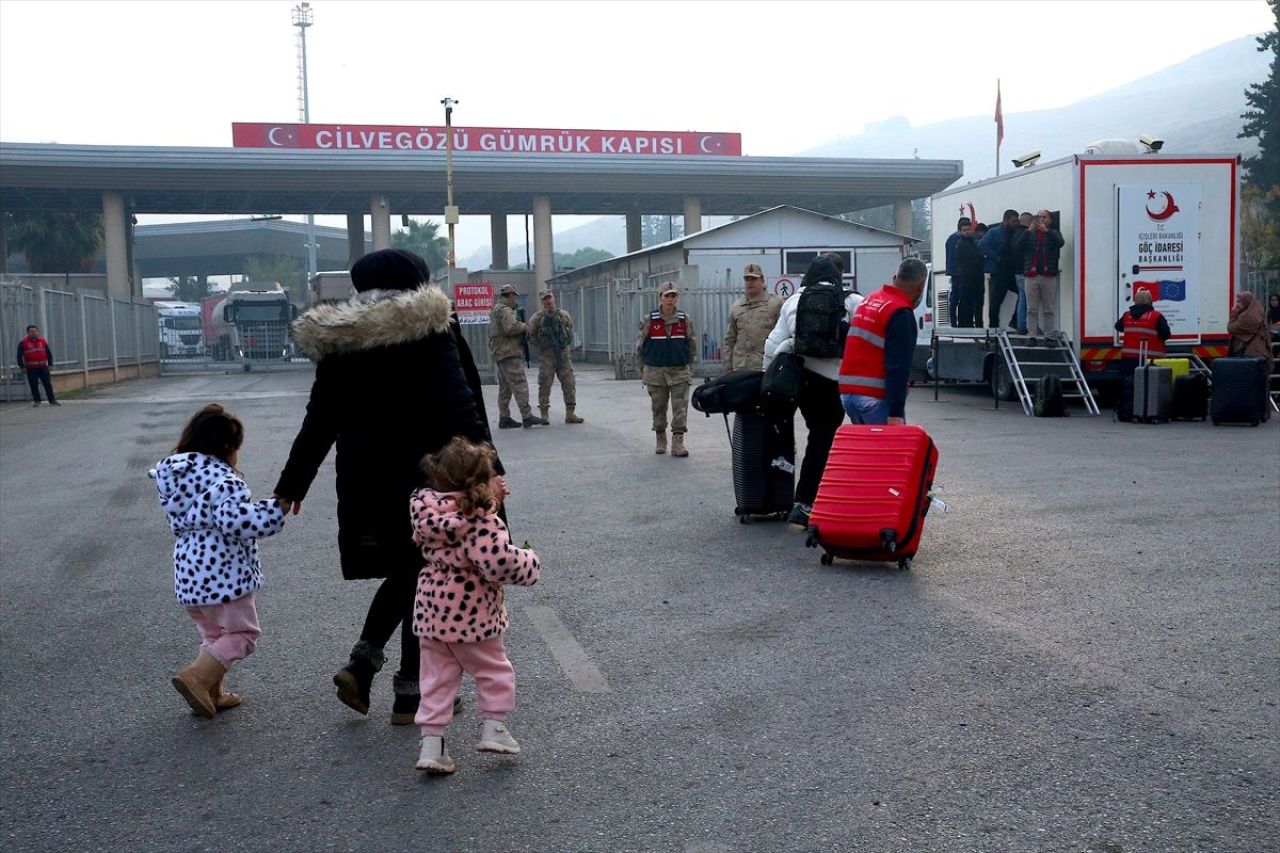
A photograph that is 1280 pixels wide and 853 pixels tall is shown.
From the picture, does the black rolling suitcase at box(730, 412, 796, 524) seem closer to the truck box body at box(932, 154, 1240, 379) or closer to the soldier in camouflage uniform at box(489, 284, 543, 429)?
the soldier in camouflage uniform at box(489, 284, 543, 429)

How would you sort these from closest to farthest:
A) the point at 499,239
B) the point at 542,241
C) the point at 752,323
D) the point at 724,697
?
the point at 724,697 → the point at 752,323 → the point at 542,241 → the point at 499,239

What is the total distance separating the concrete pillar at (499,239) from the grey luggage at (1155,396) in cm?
4091

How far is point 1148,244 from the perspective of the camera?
17.8m

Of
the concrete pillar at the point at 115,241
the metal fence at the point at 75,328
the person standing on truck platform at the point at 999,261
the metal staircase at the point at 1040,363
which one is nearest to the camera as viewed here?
the metal staircase at the point at 1040,363

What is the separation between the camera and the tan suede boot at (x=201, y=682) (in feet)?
16.8

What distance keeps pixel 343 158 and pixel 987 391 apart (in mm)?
26781

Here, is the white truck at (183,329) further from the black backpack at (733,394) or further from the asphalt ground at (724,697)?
the black backpack at (733,394)

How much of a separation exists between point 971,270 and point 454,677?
17.1 metres

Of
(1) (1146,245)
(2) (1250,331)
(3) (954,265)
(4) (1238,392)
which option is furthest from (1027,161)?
(4) (1238,392)

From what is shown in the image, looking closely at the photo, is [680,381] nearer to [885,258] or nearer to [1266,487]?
[1266,487]

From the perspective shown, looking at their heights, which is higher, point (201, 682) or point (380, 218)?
point (380, 218)

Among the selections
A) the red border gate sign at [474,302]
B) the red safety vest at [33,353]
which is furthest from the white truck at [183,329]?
the red safety vest at [33,353]

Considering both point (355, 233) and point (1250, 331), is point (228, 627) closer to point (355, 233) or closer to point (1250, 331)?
point (1250, 331)

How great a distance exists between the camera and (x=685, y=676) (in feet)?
18.4
